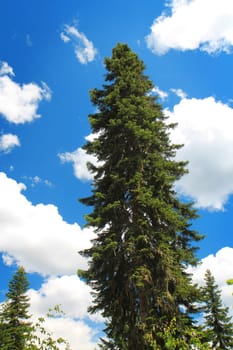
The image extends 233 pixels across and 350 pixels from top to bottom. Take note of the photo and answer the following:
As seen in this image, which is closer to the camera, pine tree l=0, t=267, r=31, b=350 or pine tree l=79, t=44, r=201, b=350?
pine tree l=79, t=44, r=201, b=350

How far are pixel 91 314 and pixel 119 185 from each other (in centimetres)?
553

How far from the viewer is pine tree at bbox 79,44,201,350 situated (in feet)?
40.9

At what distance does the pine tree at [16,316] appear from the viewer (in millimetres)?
29250

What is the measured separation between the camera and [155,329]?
11664 millimetres

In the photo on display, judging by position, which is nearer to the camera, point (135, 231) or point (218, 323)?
point (135, 231)

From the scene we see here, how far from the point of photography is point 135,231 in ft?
44.8

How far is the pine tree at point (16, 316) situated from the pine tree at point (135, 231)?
58.1ft

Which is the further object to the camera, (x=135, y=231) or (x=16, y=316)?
(x=16, y=316)

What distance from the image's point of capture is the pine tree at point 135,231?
1246 centimetres

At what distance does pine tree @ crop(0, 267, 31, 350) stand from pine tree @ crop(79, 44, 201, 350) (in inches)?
697

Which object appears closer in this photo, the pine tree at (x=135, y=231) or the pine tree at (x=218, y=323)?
the pine tree at (x=135, y=231)

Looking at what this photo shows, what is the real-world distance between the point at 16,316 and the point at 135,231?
24.6 metres

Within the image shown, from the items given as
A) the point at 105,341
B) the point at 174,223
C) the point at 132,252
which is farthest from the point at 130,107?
the point at 105,341

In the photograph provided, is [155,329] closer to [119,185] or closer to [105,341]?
[105,341]
